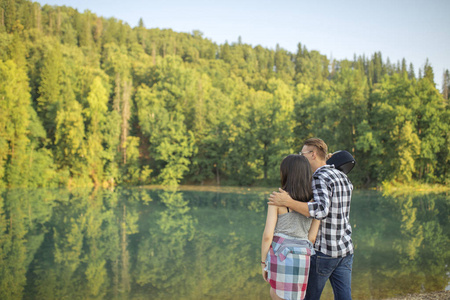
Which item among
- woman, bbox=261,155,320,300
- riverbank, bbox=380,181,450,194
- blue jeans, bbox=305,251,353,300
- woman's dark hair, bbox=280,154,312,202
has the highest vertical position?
woman's dark hair, bbox=280,154,312,202

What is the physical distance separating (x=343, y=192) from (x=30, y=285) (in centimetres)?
689

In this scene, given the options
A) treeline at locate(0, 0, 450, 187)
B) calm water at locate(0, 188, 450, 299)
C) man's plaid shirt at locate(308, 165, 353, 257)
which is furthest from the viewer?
treeline at locate(0, 0, 450, 187)

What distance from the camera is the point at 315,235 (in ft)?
10.7

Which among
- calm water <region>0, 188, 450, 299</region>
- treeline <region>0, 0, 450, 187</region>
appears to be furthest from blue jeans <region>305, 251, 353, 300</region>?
treeline <region>0, 0, 450, 187</region>

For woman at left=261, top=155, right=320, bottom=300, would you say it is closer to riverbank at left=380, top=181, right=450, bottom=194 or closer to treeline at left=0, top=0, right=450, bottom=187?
riverbank at left=380, top=181, right=450, bottom=194

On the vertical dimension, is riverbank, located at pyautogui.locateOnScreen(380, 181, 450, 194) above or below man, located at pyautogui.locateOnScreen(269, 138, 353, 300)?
below

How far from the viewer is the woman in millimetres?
3037

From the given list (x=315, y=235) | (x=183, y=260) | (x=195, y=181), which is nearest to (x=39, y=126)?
(x=195, y=181)

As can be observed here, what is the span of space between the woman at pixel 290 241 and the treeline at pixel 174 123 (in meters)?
28.8

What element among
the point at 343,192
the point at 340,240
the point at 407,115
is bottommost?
the point at 340,240

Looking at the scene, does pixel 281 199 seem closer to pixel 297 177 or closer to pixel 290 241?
pixel 297 177

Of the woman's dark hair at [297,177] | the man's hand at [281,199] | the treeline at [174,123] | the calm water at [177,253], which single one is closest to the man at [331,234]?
the woman's dark hair at [297,177]

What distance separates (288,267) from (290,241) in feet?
0.67

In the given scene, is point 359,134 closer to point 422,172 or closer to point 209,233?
point 422,172
